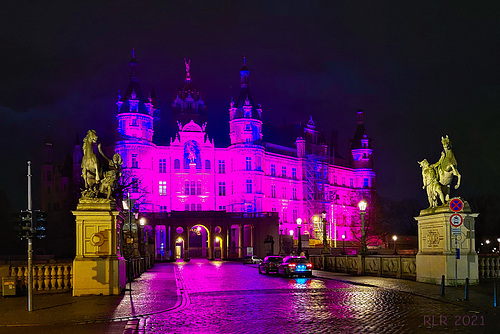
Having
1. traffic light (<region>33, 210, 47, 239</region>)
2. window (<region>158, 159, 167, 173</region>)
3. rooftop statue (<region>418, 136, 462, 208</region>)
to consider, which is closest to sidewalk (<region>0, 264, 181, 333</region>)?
traffic light (<region>33, 210, 47, 239</region>)

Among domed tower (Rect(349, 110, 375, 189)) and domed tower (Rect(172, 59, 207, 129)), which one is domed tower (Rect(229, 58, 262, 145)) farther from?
domed tower (Rect(349, 110, 375, 189))

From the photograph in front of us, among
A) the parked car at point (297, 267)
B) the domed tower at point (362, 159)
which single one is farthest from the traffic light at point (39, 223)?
the domed tower at point (362, 159)

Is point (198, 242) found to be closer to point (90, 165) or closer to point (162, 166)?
point (162, 166)

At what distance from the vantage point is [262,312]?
17.5 meters

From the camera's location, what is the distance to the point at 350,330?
1374cm

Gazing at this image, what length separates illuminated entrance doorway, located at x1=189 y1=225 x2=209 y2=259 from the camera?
3848 inches

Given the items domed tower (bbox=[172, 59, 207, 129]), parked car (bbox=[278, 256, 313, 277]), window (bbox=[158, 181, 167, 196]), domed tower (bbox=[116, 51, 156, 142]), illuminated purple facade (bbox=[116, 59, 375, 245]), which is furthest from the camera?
domed tower (bbox=[172, 59, 207, 129])

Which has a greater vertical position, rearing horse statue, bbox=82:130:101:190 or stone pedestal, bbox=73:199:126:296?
rearing horse statue, bbox=82:130:101:190

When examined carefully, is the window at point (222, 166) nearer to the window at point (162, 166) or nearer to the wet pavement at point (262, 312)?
the window at point (162, 166)

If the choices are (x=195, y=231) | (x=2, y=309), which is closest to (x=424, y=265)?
(x=2, y=309)

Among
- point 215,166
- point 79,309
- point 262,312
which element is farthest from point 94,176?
point 215,166

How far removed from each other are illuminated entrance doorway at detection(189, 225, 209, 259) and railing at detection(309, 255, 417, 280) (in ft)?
171

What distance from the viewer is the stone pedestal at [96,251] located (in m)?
22.2

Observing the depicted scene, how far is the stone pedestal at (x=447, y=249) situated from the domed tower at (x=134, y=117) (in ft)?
250
